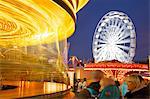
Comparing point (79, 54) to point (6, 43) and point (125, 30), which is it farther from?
point (6, 43)

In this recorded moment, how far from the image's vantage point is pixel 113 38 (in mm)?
15781

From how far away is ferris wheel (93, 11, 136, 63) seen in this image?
15.5 metres

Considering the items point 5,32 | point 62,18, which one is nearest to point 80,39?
point 5,32

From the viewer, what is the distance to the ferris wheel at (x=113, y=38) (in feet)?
50.7

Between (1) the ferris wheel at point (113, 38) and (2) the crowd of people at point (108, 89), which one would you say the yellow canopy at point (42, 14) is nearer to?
(2) the crowd of people at point (108, 89)

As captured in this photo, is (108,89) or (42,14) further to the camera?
(42,14)

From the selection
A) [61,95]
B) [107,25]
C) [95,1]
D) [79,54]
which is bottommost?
[61,95]

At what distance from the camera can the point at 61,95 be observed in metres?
6.29

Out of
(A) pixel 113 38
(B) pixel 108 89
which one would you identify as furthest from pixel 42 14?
(A) pixel 113 38

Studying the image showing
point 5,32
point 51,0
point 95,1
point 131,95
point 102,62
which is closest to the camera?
point 131,95

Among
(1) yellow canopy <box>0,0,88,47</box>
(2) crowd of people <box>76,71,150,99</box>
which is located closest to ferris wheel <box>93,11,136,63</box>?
(1) yellow canopy <box>0,0,88,47</box>

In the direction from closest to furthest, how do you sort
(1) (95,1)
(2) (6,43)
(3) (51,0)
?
(3) (51,0) < (2) (6,43) < (1) (95,1)

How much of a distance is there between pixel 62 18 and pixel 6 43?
523 centimetres

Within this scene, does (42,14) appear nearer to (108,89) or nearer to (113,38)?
(108,89)
